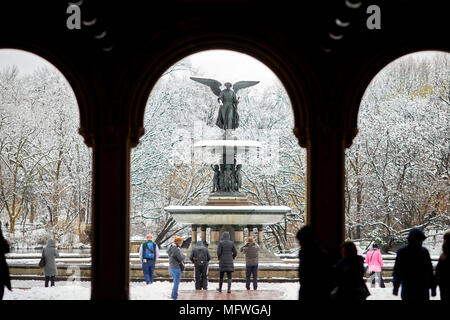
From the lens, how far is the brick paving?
1102 centimetres

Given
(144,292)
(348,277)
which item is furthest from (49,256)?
(348,277)

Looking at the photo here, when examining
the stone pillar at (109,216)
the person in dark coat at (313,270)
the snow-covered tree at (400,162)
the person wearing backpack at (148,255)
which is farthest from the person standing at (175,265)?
the snow-covered tree at (400,162)

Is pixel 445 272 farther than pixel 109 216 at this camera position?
No

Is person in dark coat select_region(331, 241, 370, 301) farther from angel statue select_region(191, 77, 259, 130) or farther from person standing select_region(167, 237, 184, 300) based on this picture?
angel statue select_region(191, 77, 259, 130)

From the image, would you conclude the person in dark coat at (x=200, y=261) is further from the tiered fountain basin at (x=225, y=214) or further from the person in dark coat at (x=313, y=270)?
the person in dark coat at (x=313, y=270)

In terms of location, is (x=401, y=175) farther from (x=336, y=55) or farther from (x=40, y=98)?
(x=336, y=55)

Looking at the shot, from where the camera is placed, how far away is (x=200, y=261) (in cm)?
1160

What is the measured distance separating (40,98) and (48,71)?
132cm

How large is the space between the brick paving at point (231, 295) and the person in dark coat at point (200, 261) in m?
0.17

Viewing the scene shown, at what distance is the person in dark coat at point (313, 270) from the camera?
6.20m

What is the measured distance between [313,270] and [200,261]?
5.58 metres

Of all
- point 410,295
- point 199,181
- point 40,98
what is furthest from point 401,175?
point 410,295

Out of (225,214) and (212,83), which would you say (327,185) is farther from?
(212,83)

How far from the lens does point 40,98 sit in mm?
24016
